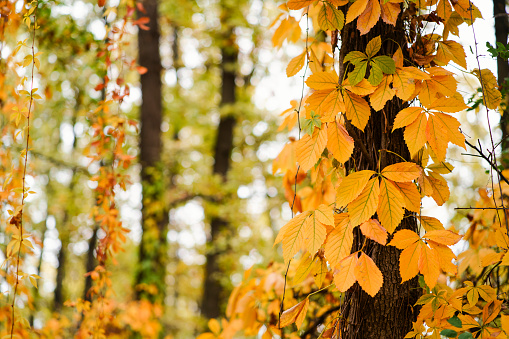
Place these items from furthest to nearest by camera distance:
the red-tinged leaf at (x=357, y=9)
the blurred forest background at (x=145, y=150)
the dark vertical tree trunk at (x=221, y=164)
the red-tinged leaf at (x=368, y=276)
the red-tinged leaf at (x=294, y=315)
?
the dark vertical tree trunk at (x=221, y=164), the blurred forest background at (x=145, y=150), the red-tinged leaf at (x=294, y=315), the red-tinged leaf at (x=357, y=9), the red-tinged leaf at (x=368, y=276)

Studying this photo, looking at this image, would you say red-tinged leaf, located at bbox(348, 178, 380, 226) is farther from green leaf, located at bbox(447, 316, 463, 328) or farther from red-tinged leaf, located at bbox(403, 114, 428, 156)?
green leaf, located at bbox(447, 316, 463, 328)

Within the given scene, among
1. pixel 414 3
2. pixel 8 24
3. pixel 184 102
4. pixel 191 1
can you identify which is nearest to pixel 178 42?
pixel 184 102

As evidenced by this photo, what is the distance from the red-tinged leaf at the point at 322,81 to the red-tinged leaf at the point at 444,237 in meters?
0.52

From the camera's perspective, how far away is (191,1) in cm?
705

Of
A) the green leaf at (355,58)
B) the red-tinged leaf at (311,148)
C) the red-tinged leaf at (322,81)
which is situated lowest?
the red-tinged leaf at (311,148)

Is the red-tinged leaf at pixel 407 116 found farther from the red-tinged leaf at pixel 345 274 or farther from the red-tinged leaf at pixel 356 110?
the red-tinged leaf at pixel 345 274

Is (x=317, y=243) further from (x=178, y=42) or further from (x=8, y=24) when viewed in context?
(x=178, y=42)

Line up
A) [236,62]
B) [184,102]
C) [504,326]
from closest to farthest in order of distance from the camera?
[504,326] < [236,62] < [184,102]

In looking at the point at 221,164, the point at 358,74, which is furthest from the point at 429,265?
the point at 221,164

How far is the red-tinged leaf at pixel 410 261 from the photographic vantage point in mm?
1031

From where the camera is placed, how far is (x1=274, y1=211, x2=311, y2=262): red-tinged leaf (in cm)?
108

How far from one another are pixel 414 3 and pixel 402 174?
64 centimetres

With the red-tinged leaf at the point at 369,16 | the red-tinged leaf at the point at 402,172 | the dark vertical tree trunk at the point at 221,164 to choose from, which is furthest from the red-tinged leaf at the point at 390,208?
the dark vertical tree trunk at the point at 221,164

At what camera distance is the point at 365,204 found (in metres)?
1.03
